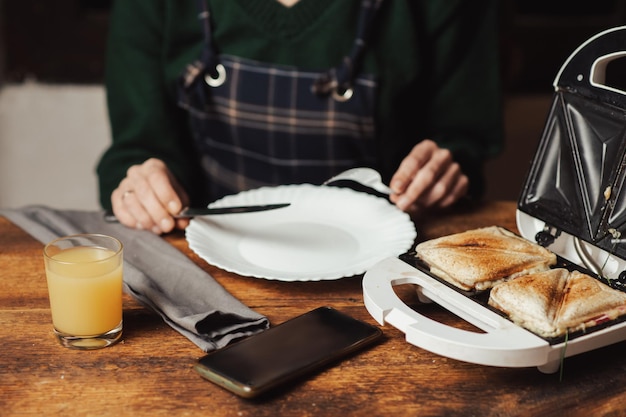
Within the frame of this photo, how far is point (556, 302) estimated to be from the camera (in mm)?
896

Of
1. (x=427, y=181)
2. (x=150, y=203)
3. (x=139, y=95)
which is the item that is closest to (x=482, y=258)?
(x=427, y=181)

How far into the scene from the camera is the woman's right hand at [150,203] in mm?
1280

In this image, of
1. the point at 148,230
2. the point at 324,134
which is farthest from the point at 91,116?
the point at 148,230

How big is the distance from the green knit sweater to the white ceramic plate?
32cm

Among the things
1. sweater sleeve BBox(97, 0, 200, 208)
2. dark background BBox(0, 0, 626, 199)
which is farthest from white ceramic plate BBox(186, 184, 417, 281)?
dark background BBox(0, 0, 626, 199)

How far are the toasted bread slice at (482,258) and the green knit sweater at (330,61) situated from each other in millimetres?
567

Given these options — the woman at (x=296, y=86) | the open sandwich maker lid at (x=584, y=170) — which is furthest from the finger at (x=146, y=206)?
the open sandwich maker lid at (x=584, y=170)

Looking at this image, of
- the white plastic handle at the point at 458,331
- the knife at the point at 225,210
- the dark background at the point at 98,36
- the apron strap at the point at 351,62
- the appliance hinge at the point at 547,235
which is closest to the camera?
the white plastic handle at the point at 458,331

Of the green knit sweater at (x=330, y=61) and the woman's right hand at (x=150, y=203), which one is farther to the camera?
the green knit sweater at (x=330, y=61)

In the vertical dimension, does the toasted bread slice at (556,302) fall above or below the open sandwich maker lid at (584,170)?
below

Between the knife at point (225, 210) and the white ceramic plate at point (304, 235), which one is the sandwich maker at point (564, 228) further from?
the knife at point (225, 210)

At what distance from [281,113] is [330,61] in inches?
5.7

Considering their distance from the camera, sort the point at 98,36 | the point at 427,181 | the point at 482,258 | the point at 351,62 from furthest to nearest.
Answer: the point at 98,36
the point at 351,62
the point at 427,181
the point at 482,258

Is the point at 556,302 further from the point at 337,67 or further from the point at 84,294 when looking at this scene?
the point at 337,67
